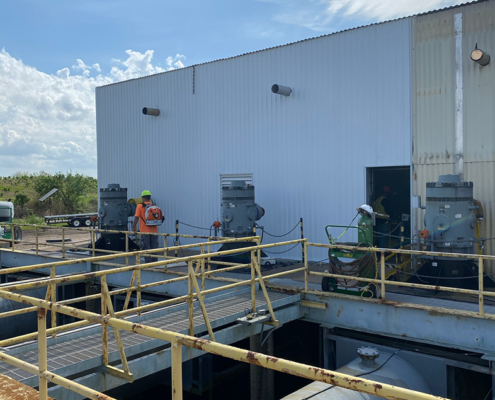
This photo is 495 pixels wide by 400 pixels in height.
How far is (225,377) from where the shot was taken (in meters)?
9.74

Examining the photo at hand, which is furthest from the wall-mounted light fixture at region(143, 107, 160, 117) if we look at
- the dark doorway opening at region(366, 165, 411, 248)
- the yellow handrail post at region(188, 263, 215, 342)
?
the yellow handrail post at region(188, 263, 215, 342)

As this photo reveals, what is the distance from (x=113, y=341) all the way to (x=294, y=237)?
830 centimetres

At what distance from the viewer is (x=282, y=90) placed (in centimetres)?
1388

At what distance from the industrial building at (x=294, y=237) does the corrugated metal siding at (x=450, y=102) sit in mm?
33

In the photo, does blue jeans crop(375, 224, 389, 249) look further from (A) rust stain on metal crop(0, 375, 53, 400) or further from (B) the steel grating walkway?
(A) rust stain on metal crop(0, 375, 53, 400)

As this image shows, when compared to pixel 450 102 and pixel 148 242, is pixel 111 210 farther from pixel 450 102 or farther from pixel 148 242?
pixel 450 102

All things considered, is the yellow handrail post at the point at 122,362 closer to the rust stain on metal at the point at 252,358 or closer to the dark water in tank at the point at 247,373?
the rust stain on metal at the point at 252,358

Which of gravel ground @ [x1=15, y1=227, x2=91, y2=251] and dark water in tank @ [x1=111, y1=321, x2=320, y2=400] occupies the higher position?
gravel ground @ [x1=15, y1=227, x2=91, y2=251]

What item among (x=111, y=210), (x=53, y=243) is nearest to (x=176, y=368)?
Result: (x=111, y=210)

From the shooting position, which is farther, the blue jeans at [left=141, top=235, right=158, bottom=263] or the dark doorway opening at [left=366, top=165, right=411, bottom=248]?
the dark doorway opening at [left=366, top=165, right=411, bottom=248]

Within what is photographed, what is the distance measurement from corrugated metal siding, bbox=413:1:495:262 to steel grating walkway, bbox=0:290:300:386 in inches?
212

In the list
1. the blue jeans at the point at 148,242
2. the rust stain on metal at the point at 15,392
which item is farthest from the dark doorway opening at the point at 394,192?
the rust stain on metal at the point at 15,392

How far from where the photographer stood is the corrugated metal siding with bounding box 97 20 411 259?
12609 mm

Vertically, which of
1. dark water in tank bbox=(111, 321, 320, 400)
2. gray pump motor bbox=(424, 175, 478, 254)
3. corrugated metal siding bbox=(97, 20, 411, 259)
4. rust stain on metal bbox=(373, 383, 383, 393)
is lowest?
dark water in tank bbox=(111, 321, 320, 400)
